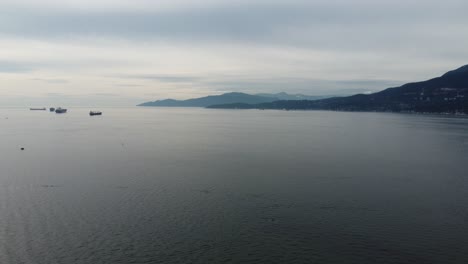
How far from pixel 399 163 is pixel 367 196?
16.2 metres

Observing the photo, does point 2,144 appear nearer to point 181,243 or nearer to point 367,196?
point 181,243

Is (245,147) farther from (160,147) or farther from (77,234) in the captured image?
(77,234)

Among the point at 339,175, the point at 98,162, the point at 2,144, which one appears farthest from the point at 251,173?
the point at 2,144

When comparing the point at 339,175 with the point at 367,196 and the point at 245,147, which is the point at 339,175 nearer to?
the point at 367,196

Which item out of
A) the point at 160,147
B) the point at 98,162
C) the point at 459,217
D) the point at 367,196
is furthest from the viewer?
the point at 160,147

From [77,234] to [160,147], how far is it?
3217 centimetres

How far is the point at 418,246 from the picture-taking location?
55.6 feet

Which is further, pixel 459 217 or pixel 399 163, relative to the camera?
pixel 399 163

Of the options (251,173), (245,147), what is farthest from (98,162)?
(245,147)

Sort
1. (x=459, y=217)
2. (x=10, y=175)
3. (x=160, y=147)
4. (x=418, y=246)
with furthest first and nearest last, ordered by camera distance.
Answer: (x=160, y=147), (x=10, y=175), (x=459, y=217), (x=418, y=246)

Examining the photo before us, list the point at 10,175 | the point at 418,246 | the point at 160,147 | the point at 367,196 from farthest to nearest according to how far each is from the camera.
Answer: the point at 160,147
the point at 10,175
the point at 367,196
the point at 418,246

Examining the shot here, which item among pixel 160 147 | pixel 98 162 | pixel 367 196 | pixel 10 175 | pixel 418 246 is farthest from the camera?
pixel 160 147

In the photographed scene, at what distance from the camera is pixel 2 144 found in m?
51.7

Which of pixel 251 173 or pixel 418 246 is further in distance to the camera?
pixel 251 173
